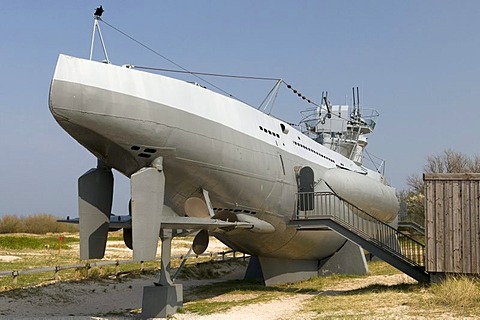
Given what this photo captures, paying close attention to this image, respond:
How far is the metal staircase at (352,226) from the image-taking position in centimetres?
1819

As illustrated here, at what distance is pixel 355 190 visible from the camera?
22562 millimetres

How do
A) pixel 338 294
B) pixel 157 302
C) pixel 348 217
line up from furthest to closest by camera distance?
pixel 348 217, pixel 338 294, pixel 157 302

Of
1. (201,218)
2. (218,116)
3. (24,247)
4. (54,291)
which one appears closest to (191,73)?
(218,116)

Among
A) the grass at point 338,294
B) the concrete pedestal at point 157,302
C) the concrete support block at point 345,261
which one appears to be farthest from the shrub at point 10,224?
the concrete pedestal at point 157,302

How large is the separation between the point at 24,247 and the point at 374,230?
34.5 metres

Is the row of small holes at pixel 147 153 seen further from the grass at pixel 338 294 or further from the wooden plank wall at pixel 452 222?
the wooden plank wall at pixel 452 222

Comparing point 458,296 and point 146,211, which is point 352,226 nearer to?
point 458,296

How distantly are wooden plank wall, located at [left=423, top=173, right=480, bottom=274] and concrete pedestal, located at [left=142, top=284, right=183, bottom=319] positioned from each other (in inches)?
302

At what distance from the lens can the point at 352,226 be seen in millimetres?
19328

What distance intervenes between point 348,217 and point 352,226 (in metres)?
1.21

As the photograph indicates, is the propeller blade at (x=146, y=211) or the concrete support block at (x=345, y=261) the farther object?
the concrete support block at (x=345, y=261)

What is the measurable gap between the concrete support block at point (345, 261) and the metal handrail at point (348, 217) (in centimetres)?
191

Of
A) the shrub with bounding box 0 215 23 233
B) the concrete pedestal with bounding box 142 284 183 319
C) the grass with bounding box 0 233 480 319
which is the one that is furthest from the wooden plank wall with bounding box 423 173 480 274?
the shrub with bounding box 0 215 23 233

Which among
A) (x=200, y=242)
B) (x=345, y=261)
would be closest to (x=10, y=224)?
(x=345, y=261)
